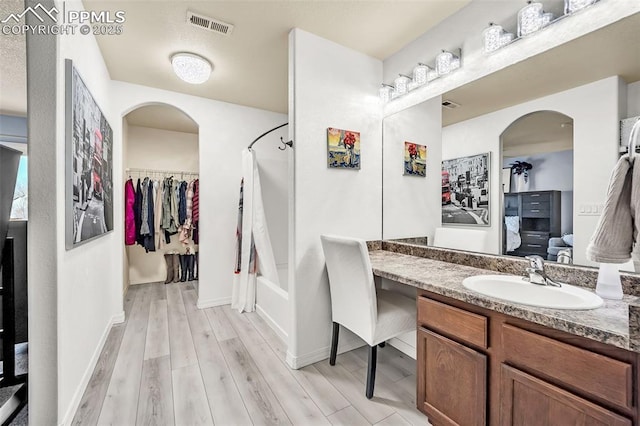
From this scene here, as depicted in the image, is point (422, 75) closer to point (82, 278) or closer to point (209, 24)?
point (209, 24)

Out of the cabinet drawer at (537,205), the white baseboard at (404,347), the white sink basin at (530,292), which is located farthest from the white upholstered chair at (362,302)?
the cabinet drawer at (537,205)

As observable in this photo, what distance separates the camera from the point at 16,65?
246 centimetres

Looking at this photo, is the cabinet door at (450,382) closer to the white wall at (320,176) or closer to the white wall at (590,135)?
the white wall at (590,135)

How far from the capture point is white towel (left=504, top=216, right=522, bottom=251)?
61.8 inches

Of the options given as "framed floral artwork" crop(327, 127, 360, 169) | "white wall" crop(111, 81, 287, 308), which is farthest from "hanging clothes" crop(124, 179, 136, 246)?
"framed floral artwork" crop(327, 127, 360, 169)

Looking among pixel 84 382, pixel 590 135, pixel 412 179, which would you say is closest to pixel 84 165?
pixel 84 382

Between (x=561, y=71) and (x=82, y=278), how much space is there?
305 centimetres

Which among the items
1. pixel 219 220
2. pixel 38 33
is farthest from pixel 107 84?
pixel 219 220

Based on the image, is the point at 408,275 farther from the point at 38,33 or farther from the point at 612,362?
the point at 38,33

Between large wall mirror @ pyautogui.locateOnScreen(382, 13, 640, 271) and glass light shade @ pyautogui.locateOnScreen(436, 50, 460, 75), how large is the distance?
163mm

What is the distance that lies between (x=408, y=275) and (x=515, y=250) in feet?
2.11

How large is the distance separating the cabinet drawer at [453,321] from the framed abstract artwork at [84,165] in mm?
1952

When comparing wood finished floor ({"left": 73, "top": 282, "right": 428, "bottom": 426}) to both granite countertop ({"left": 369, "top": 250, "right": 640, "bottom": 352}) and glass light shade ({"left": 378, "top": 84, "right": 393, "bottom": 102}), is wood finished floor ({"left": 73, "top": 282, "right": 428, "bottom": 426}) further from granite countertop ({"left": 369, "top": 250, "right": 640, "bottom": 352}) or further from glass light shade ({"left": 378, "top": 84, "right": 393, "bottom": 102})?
glass light shade ({"left": 378, "top": 84, "right": 393, "bottom": 102})

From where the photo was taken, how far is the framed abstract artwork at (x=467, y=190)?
1770 mm
